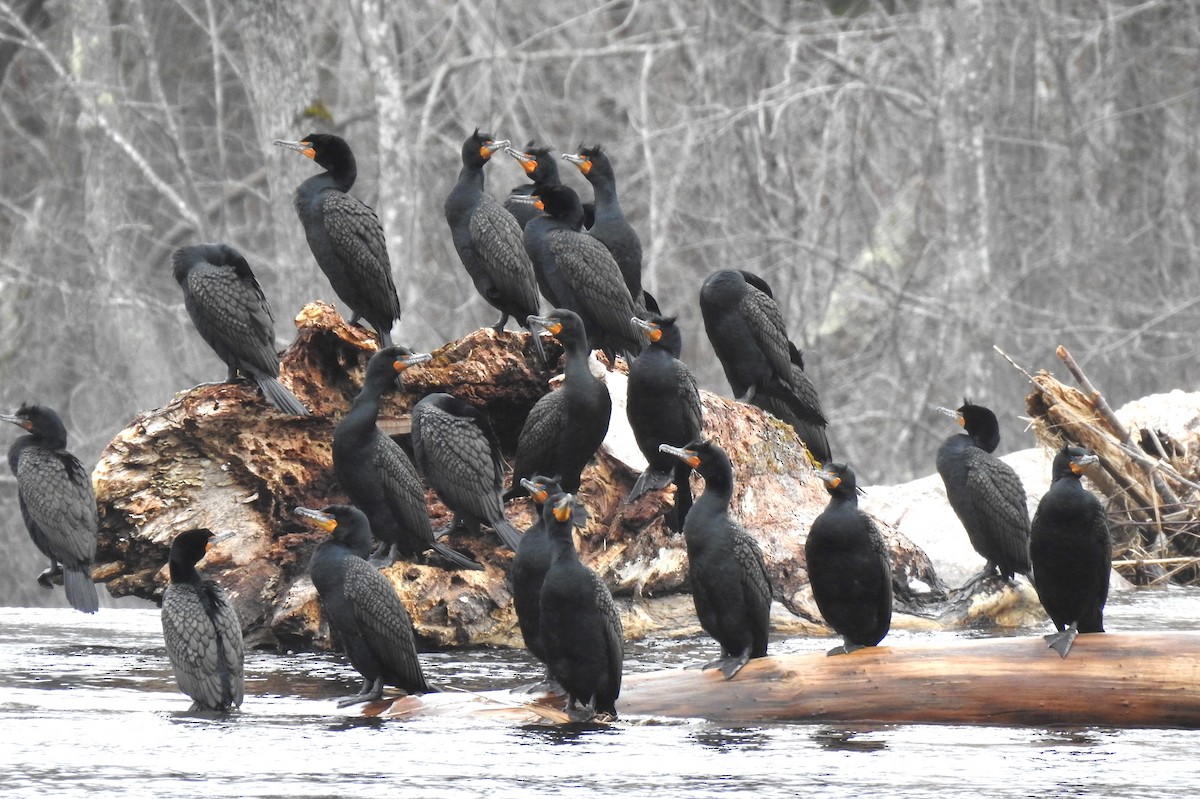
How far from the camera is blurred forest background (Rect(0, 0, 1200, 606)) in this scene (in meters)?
15.5

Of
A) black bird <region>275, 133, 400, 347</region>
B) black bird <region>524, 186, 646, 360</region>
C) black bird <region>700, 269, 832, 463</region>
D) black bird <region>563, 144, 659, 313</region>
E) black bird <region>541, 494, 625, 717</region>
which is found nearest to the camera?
black bird <region>541, 494, 625, 717</region>

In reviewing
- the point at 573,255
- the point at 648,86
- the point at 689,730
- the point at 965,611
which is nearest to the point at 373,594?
the point at 689,730

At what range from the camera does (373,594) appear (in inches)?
253

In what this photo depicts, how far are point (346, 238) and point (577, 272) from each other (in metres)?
1.10

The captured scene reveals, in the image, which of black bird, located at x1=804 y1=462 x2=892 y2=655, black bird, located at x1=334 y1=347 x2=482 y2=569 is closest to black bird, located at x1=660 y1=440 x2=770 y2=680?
black bird, located at x1=804 y1=462 x2=892 y2=655

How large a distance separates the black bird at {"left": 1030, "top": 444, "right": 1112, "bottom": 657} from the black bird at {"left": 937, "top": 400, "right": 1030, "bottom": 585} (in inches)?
63.5

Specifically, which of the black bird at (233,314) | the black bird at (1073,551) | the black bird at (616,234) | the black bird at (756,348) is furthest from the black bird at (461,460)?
the black bird at (1073,551)

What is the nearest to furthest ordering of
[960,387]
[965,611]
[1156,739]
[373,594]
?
[1156,739], [373,594], [965,611], [960,387]

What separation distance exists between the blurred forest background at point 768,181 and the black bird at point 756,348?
5558 millimetres

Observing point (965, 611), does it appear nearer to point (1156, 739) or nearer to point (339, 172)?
point (1156, 739)

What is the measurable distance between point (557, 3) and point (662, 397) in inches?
489

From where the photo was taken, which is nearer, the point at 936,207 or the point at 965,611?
the point at 965,611

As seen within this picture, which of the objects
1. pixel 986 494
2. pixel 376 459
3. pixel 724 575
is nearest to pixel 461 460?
pixel 376 459

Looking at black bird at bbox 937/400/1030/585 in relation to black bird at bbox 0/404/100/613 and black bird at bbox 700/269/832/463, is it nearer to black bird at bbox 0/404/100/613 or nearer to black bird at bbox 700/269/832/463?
black bird at bbox 700/269/832/463
